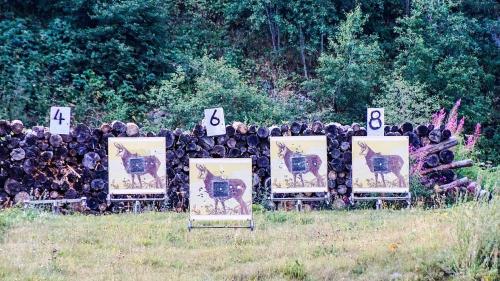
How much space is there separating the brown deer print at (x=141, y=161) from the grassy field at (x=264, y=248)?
1.56m

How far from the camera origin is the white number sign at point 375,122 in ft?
36.4

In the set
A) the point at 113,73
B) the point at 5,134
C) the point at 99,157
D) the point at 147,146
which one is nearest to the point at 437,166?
the point at 147,146

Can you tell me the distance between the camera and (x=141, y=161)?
35.3 feet

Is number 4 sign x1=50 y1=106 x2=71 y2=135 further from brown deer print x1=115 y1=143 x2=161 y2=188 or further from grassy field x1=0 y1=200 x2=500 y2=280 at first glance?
grassy field x1=0 y1=200 x2=500 y2=280

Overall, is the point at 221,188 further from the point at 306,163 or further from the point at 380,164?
the point at 380,164

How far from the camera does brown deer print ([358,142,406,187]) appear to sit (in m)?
10.8

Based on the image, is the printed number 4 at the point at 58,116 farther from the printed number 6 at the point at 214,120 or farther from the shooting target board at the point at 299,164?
the shooting target board at the point at 299,164

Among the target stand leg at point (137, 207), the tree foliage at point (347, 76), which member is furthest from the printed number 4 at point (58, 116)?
the tree foliage at point (347, 76)

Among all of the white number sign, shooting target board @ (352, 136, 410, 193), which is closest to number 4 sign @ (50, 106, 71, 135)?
shooting target board @ (352, 136, 410, 193)

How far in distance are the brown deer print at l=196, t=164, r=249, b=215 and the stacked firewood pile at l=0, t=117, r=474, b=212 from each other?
264 centimetres

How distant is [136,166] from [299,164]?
Result: 8.09ft

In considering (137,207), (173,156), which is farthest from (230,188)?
(173,156)

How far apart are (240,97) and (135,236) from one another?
23.4ft

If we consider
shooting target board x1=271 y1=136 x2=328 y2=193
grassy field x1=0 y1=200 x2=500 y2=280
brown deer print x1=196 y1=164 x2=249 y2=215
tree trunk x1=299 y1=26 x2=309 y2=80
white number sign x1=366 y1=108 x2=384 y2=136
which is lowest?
grassy field x1=0 y1=200 x2=500 y2=280
